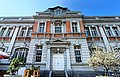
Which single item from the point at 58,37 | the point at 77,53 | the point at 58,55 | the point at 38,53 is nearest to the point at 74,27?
the point at 58,37

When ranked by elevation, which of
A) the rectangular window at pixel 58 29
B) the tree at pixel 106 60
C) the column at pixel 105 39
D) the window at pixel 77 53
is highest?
the rectangular window at pixel 58 29

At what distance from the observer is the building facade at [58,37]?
1188 centimetres

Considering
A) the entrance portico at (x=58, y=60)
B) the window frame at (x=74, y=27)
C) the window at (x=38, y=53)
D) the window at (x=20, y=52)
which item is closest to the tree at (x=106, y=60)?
the entrance portico at (x=58, y=60)

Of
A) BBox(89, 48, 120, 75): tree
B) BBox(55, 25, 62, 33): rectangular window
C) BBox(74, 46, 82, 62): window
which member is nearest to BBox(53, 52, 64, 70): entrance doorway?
BBox(74, 46, 82, 62): window

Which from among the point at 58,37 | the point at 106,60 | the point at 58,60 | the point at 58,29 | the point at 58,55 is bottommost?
the point at 106,60

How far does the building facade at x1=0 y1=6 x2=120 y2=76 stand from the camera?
11883 millimetres

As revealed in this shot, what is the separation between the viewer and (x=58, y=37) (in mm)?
13281

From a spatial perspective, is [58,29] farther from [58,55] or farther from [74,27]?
[58,55]

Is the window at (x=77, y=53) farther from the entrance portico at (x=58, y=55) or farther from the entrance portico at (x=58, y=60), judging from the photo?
the entrance portico at (x=58, y=60)

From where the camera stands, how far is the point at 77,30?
14023 mm

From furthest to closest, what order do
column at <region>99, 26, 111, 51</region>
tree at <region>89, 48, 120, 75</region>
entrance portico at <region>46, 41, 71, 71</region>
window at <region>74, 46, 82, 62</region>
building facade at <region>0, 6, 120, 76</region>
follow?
A: column at <region>99, 26, 111, 51</region>, window at <region>74, 46, 82, 62</region>, building facade at <region>0, 6, 120, 76</region>, entrance portico at <region>46, 41, 71, 71</region>, tree at <region>89, 48, 120, 75</region>

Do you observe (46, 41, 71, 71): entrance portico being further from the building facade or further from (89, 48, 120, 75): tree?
(89, 48, 120, 75): tree

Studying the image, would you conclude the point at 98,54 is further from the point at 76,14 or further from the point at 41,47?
the point at 76,14

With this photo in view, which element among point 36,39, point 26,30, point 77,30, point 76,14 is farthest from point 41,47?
point 76,14
